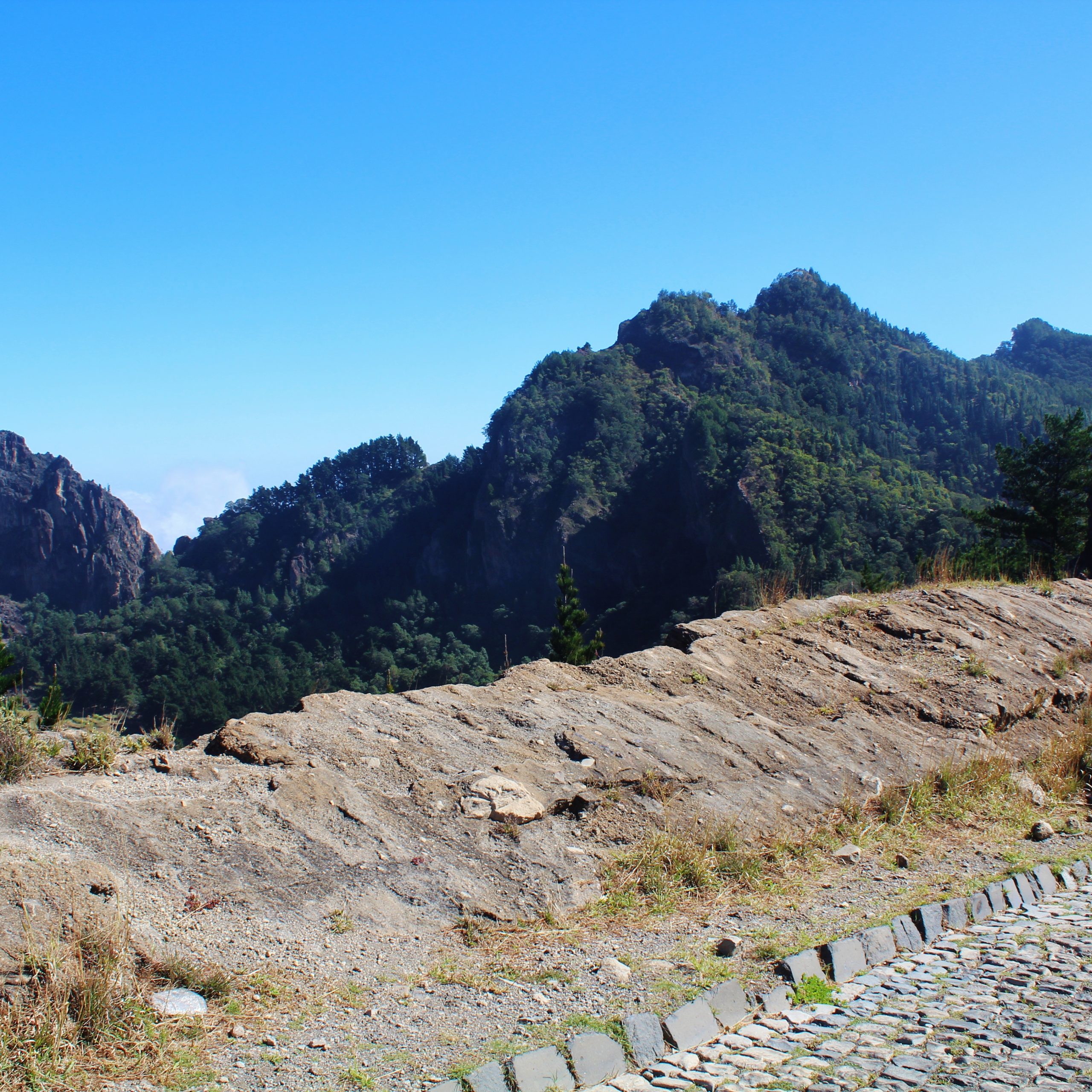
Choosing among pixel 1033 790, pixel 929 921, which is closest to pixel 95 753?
pixel 929 921

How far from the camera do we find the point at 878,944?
3605mm

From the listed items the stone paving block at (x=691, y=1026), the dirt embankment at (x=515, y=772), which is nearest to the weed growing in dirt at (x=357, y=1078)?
the dirt embankment at (x=515, y=772)

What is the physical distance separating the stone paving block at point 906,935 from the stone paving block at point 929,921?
3cm

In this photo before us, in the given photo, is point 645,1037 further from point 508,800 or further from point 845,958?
point 508,800

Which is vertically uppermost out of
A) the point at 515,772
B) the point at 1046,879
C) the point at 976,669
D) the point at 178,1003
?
the point at 515,772

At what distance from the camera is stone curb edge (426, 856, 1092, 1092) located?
259 cm

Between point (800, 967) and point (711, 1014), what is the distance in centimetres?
55

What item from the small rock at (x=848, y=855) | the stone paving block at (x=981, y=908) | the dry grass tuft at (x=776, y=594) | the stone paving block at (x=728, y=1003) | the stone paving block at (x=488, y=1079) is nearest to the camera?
the stone paving block at (x=488, y=1079)

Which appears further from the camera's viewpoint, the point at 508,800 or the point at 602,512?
the point at 602,512

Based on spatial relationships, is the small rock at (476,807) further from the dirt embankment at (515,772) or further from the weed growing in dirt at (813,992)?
the weed growing in dirt at (813,992)

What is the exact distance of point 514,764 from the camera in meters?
4.75

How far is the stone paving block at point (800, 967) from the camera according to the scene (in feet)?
10.8

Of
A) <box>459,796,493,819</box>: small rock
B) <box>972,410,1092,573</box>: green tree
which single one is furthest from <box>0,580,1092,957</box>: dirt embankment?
<box>972,410,1092,573</box>: green tree

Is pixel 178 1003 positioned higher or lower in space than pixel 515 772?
lower
